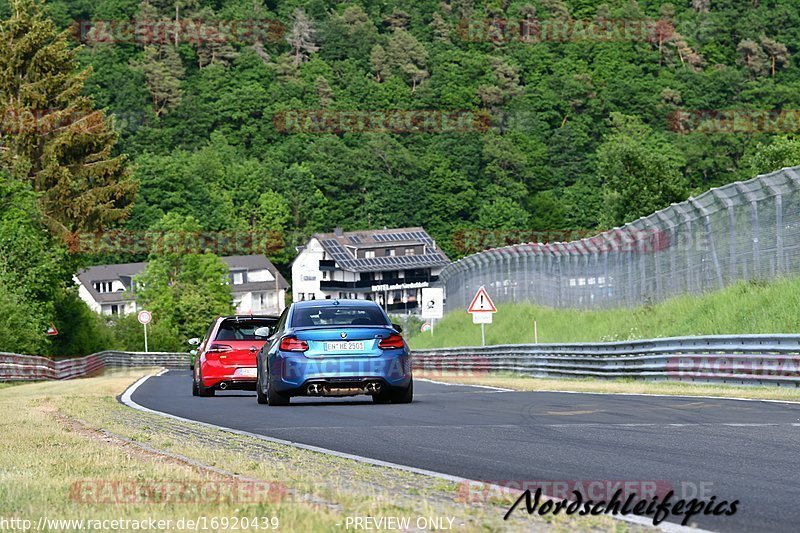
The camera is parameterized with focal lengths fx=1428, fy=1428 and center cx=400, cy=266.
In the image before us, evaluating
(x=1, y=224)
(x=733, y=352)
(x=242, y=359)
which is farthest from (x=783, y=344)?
(x=1, y=224)

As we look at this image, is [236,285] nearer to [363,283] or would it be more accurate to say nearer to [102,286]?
[363,283]

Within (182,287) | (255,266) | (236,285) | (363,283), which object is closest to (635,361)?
(182,287)

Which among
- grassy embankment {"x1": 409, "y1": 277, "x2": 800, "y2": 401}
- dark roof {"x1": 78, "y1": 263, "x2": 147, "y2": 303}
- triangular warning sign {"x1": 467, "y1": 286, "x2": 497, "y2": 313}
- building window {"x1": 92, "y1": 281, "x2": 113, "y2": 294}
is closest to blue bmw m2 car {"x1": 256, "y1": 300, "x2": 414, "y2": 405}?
grassy embankment {"x1": 409, "y1": 277, "x2": 800, "y2": 401}

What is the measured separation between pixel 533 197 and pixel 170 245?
57315mm

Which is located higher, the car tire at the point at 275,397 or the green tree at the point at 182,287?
the green tree at the point at 182,287

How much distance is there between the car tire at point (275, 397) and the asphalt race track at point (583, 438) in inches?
8.7

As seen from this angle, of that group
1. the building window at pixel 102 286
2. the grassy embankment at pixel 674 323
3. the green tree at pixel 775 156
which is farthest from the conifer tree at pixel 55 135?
the building window at pixel 102 286

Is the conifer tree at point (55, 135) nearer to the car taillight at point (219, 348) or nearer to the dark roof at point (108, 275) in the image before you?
the car taillight at point (219, 348)

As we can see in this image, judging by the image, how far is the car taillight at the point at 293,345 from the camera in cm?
1762

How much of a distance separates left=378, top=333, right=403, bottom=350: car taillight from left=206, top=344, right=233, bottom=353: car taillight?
21.9 ft

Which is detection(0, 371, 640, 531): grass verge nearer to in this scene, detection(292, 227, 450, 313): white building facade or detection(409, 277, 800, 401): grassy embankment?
detection(409, 277, 800, 401): grassy embankment

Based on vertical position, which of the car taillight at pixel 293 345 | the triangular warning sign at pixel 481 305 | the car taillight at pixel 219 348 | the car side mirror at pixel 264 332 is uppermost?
the triangular warning sign at pixel 481 305

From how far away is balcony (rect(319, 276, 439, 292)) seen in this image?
16775cm

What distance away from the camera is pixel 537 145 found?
587ft
